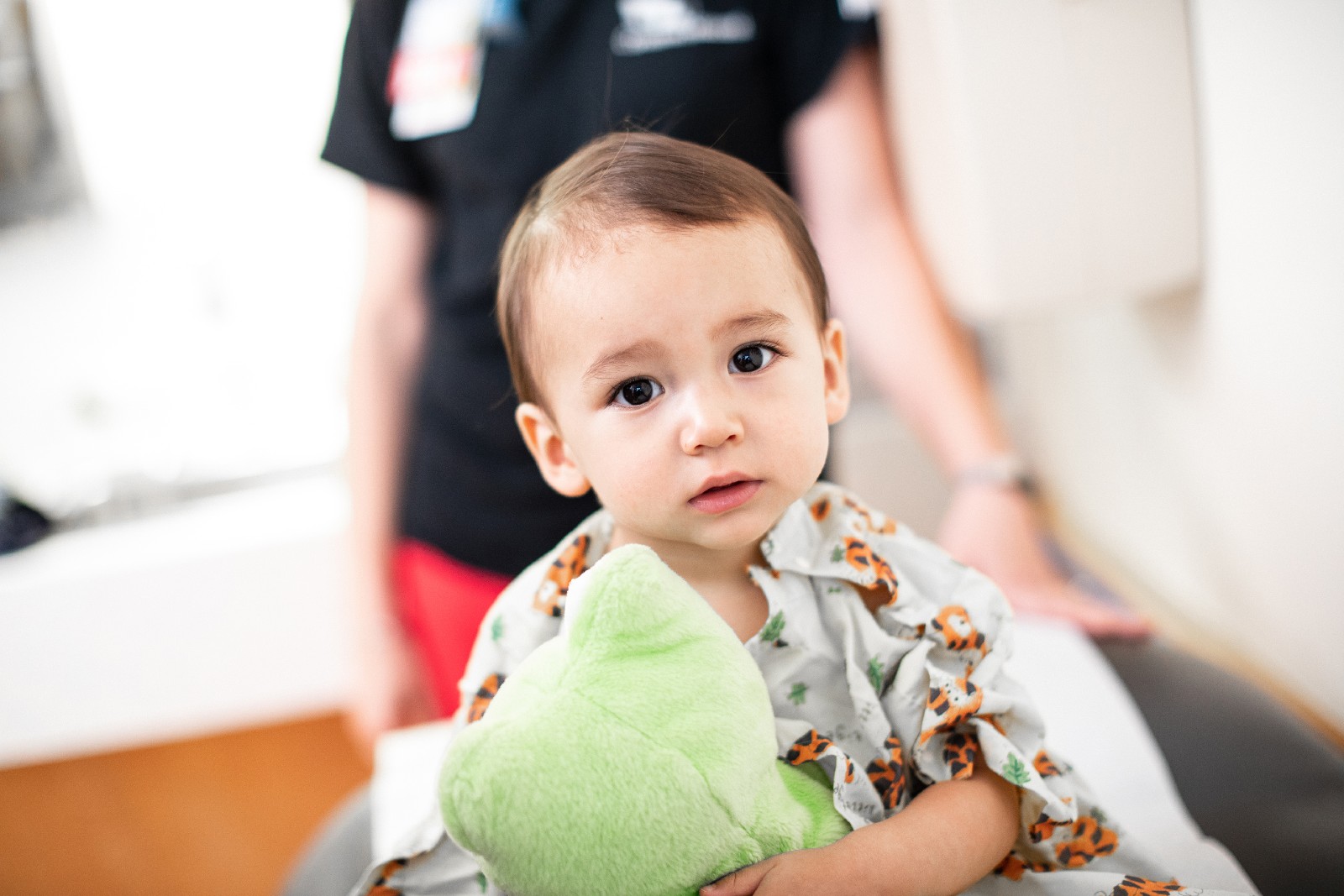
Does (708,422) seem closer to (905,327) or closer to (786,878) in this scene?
(786,878)

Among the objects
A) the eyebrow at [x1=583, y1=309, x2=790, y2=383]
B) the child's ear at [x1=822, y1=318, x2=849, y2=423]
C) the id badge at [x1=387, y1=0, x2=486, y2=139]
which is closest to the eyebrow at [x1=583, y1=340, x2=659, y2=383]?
the eyebrow at [x1=583, y1=309, x2=790, y2=383]

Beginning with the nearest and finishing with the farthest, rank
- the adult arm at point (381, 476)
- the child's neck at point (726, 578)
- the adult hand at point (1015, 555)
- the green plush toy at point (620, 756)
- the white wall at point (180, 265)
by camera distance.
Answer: the green plush toy at point (620, 756) < the child's neck at point (726, 578) < the adult hand at point (1015, 555) < the adult arm at point (381, 476) < the white wall at point (180, 265)

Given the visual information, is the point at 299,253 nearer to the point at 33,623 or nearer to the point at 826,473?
the point at 33,623

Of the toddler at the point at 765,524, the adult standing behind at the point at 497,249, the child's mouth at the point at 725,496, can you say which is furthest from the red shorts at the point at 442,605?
the child's mouth at the point at 725,496

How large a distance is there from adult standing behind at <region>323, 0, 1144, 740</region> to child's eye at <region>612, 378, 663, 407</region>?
0.46 feet

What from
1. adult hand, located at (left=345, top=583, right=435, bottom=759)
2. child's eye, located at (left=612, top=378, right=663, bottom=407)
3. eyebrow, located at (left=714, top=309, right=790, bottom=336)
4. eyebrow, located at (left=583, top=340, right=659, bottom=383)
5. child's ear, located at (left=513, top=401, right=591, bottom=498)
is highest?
eyebrow, located at (left=714, top=309, right=790, bottom=336)

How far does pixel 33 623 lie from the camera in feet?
4.21

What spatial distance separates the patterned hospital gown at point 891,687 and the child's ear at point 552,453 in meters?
0.05

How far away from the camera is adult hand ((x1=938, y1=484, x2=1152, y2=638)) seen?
2.24 feet

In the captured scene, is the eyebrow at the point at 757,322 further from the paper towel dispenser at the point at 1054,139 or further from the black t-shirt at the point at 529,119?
the paper towel dispenser at the point at 1054,139

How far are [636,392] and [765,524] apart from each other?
76mm

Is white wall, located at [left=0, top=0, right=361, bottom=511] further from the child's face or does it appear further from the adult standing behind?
the child's face

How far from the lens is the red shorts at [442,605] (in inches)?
30.1

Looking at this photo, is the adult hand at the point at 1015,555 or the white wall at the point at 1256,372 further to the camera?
the adult hand at the point at 1015,555
